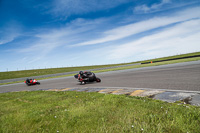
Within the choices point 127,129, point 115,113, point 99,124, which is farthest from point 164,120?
point 99,124

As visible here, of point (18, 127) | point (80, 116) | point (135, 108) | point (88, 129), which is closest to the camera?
point (88, 129)

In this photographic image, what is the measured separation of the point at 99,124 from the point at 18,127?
210 cm

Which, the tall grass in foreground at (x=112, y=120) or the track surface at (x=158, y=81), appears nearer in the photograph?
the tall grass in foreground at (x=112, y=120)

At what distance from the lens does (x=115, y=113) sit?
3852mm

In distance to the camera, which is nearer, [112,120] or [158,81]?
[112,120]

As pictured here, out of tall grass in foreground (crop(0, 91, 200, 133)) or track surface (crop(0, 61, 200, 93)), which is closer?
tall grass in foreground (crop(0, 91, 200, 133))

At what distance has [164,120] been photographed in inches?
126

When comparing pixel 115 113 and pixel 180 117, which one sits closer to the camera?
pixel 180 117

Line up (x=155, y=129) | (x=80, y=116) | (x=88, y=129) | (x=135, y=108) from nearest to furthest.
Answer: (x=155, y=129), (x=88, y=129), (x=80, y=116), (x=135, y=108)

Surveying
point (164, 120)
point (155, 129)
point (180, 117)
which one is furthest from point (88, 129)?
point (180, 117)

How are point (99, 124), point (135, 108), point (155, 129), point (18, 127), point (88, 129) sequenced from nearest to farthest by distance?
point (155, 129) < point (88, 129) < point (99, 124) < point (18, 127) < point (135, 108)

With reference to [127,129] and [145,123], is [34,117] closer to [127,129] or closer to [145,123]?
[127,129]

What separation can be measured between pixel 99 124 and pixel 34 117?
2097mm

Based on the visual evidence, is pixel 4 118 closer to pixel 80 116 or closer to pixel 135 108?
pixel 80 116
